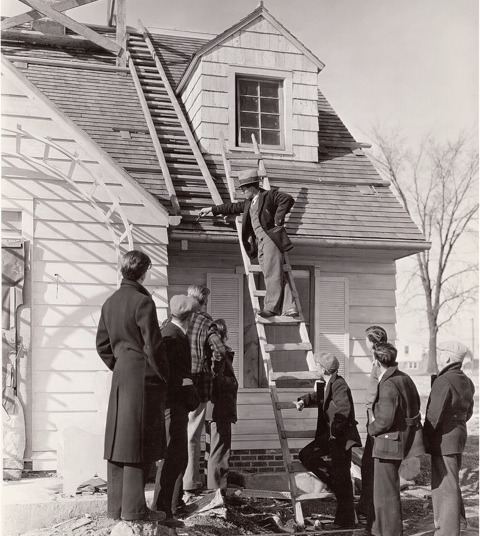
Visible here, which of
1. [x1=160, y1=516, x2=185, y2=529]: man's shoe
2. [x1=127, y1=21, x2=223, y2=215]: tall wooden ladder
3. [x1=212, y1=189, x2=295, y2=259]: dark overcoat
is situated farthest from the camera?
[x1=127, y1=21, x2=223, y2=215]: tall wooden ladder

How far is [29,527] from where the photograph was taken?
521cm

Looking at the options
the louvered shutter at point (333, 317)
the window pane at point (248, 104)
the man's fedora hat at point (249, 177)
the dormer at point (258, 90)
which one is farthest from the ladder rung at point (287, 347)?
the window pane at point (248, 104)

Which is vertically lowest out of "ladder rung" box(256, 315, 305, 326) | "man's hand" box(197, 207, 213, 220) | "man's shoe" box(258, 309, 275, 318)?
"ladder rung" box(256, 315, 305, 326)

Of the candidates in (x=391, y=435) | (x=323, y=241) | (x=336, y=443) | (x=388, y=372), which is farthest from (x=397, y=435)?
(x=323, y=241)

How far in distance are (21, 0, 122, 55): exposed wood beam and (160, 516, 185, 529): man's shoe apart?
22.7 ft

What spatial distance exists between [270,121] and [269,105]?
24 centimetres

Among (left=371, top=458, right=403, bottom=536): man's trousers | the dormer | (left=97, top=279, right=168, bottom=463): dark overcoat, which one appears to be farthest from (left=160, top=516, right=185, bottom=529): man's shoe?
the dormer

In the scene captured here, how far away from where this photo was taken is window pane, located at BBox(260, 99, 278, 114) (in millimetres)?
9219

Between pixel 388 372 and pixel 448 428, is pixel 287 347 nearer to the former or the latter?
pixel 388 372

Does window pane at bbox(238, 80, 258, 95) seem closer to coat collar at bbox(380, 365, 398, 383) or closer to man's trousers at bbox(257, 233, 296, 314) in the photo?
man's trousers at bbox(257, 233, 296, 314)

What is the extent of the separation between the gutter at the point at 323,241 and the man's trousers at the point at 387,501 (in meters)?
3.26

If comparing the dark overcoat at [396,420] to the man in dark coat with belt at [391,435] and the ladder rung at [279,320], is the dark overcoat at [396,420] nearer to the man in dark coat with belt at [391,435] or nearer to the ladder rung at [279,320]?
the man in dark coat with belt at [391,435]

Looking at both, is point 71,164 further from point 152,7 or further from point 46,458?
point 46,458

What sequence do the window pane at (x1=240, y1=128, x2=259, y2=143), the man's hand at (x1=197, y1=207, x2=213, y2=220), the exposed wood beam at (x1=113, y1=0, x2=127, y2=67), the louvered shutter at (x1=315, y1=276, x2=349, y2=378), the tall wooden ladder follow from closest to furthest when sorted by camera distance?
1. the man's hand at (x1=197, y1=207, x2=213, y2=220)
2. the tall wooden ladder
3. the louvered shutter at (x1=315, y1=276, x2=349, y2=378)
4. the window pane at (x1=240, y1=128, x2=259, y2=143)
5. the exposed wood beam at (x1=113, y1=0, x2=127, y2=67)
